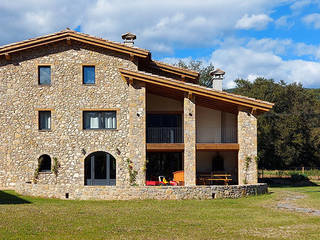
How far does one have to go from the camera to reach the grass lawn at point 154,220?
11391 mm

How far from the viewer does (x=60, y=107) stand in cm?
2358

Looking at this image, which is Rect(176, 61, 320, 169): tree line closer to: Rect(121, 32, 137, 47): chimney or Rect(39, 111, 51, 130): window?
Rect(121, 32, 137, 47): chimney

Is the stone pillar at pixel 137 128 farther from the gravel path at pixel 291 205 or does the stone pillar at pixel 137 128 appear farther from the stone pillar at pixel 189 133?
the gravel path at pixel 291 205

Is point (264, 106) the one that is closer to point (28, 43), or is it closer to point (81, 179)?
point (81, 179)

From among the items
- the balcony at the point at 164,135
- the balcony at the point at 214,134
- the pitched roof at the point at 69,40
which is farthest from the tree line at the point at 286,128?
the pitched roof at the point at 69,40

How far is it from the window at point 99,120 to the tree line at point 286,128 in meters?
21.7

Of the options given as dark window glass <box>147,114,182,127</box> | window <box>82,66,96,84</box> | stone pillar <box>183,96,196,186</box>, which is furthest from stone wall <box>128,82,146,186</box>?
dark window glass <box>147,114,182,127</box>

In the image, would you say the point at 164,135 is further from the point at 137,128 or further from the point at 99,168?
the point at 99,168

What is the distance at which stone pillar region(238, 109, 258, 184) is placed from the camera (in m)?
22.4

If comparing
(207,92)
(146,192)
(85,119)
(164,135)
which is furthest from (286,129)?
(146,192)

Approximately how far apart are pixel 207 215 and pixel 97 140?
10260 millimetres

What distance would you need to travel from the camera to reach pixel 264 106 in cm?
2191

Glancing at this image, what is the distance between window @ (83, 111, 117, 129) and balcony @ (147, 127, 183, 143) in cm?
234

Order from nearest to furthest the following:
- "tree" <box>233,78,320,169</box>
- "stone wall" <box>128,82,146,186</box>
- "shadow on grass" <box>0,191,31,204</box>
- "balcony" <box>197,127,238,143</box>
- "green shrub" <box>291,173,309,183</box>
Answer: "shadow on grass" <box>0,191,31,204</box> < "stone wall" <box>128,82,146,186</box> < "balcony" <box>197,127,238,143</box> < "green shrub" <box>291,173,309,183</box> < "tree" <box>233,78,320,169</box>
